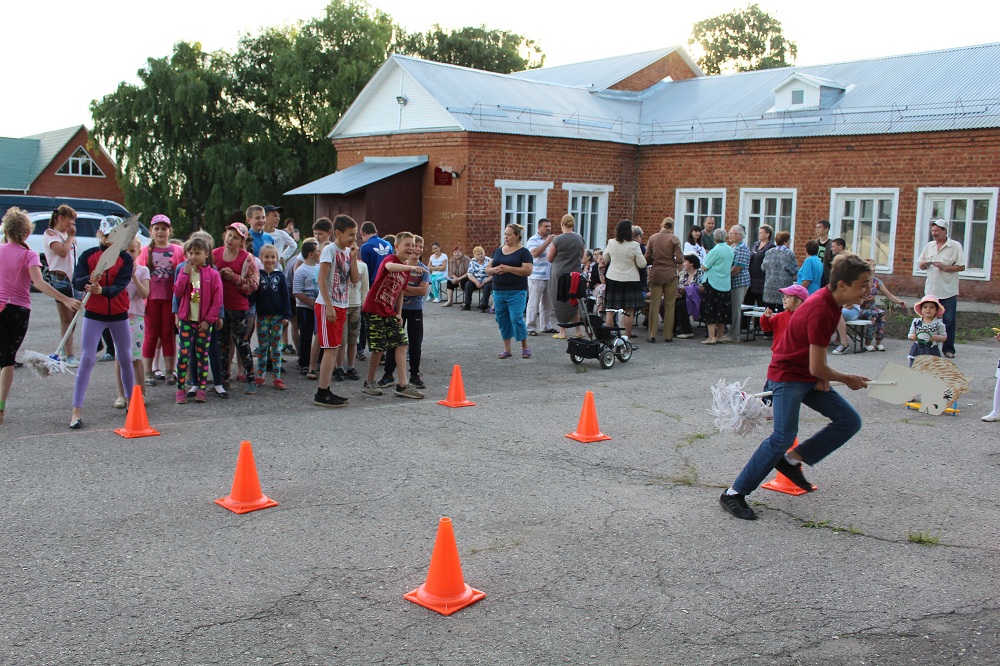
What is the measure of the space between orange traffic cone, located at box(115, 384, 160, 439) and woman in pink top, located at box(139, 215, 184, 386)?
1826mm

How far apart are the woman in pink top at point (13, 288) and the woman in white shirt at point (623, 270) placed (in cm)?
764


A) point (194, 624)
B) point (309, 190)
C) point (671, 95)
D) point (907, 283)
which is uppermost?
point (671, 95)

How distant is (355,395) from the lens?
30.7ft

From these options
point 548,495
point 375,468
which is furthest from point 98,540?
point 548,495

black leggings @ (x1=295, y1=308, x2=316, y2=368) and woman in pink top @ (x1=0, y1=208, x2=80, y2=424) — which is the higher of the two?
woman in pink top @ (x1=0, y1=208, x2=80, y2=424)

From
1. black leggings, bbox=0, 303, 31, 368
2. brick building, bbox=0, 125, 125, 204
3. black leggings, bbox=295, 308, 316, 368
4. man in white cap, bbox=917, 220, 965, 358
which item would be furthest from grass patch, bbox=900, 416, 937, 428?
brick building, bbox=0, 125, 125, 204

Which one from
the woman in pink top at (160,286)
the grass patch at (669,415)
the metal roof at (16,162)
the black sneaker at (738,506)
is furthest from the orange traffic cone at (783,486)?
the metal roof at (16,162)

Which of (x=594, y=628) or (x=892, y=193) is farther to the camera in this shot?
(x=892, y=193)

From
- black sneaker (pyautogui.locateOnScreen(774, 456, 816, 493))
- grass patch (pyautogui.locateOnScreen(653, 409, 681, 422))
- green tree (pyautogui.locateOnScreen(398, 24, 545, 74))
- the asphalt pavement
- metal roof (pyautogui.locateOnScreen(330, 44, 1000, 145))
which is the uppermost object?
green tree (pyautogui.locateOnScreen(398, 24, 545, 74))

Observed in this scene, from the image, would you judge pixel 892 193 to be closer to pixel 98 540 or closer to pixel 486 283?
pixel 486 283

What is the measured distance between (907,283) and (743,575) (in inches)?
672

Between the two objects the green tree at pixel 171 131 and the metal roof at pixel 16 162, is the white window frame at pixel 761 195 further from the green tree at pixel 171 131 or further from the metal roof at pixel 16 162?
the metal roof at pixel 16 162

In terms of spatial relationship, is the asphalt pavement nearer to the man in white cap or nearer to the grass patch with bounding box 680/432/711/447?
the grass patch with bounding box 680/432/711/447

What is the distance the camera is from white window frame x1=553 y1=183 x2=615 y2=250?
2372 cm
